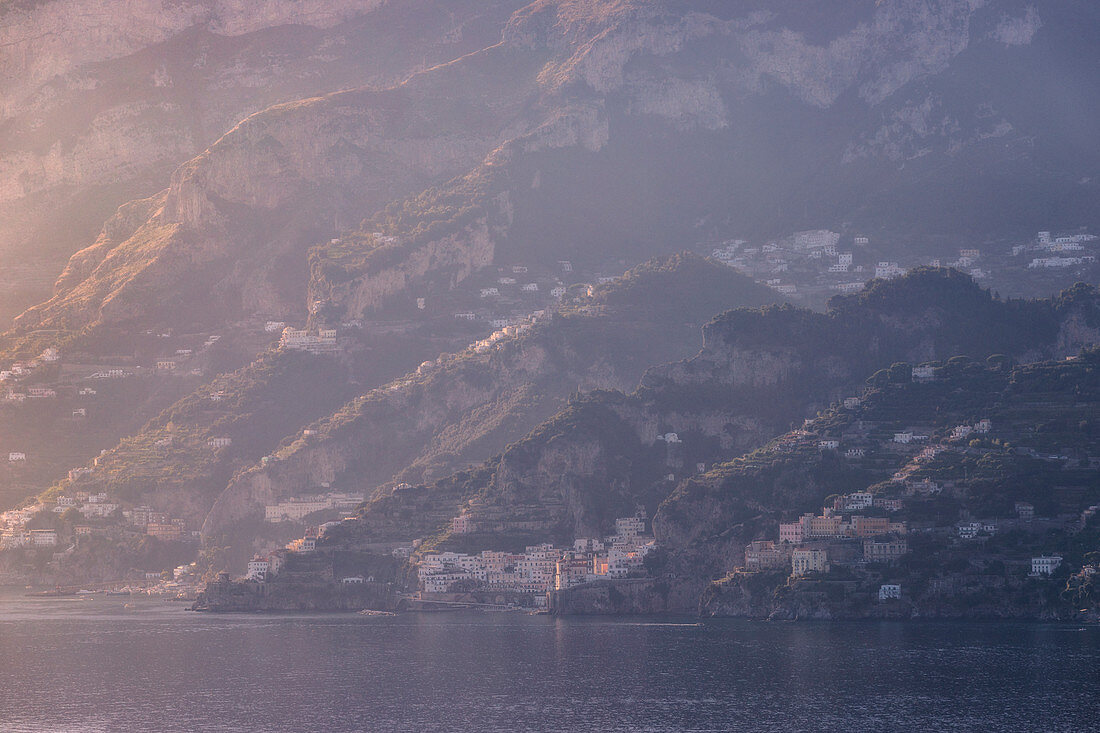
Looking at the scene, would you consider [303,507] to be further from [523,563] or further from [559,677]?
[559,677]

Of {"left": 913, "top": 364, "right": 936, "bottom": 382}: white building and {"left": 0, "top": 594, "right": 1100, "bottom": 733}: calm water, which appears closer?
{"left": 0, "top": 594, "right": 1100, "bottom": 733}: calm water

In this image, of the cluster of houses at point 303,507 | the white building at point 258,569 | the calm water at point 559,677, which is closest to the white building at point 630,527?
the calm water at point 559,677

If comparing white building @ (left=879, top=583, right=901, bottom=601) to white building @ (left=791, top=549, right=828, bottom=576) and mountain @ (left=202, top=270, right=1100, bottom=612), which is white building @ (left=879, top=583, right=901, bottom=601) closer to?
white building @ (left=791, top=549, right=828, bottom=576)

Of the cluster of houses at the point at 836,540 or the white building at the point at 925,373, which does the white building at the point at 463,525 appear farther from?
the white building at the point at 925,373

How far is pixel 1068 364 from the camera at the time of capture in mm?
167125

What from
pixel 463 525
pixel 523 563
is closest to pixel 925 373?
pixel 523 563

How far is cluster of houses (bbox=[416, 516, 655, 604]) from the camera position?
16600 cm

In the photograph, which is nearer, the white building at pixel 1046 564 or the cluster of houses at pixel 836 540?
the white building at pixel 1046 564

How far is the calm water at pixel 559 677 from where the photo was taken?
11244 cm

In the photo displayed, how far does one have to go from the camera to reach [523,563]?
169250 mm

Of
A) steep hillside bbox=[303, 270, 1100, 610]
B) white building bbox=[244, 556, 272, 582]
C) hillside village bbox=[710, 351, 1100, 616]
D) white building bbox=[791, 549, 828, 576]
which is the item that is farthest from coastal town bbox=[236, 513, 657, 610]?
white building bbox=[791, 549, 828, 576]

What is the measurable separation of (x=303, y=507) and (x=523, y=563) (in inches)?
1386

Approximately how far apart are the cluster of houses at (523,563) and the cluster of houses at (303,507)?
26183mm

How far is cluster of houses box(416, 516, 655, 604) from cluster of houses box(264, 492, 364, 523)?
85.9 feet
